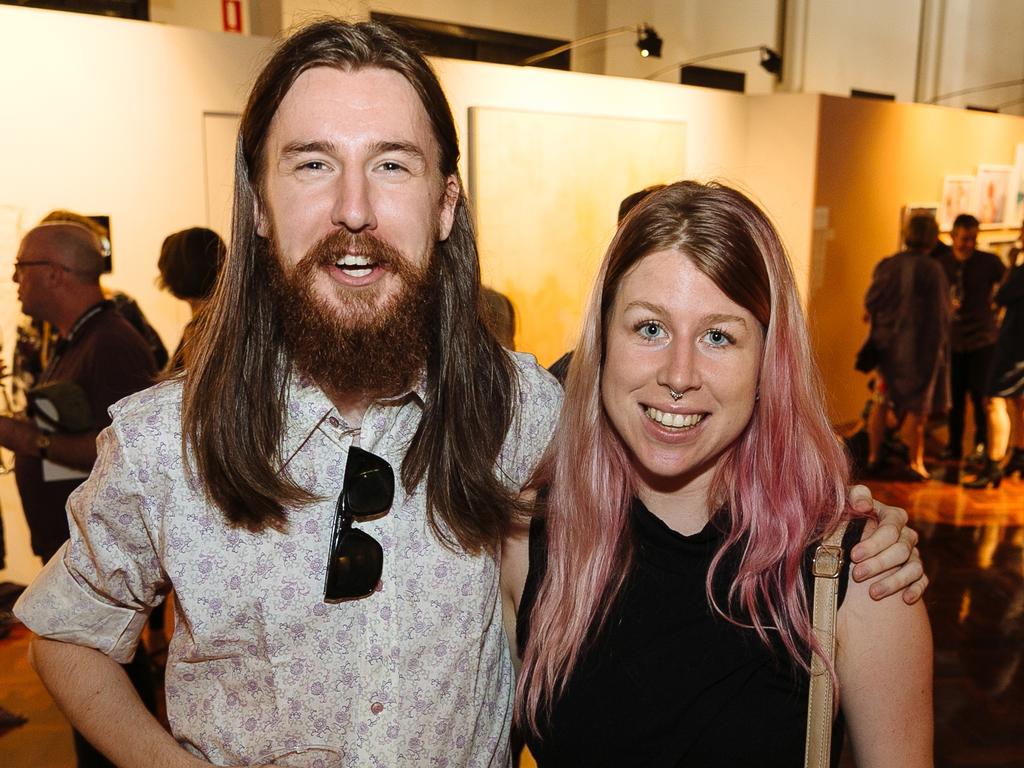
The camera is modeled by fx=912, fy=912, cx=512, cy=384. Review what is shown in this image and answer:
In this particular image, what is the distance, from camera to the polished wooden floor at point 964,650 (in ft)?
12.0

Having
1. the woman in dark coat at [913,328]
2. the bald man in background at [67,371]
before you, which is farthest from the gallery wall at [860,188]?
the bald man in background at [67,371]

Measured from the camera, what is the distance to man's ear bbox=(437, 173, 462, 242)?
1.64m

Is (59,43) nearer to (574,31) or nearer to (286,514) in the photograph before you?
(286,514)

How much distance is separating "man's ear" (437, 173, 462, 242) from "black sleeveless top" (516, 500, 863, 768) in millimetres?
654

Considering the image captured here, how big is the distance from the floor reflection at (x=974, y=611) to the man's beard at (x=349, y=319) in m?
3.12

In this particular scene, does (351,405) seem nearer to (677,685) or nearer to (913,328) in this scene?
(677,685)

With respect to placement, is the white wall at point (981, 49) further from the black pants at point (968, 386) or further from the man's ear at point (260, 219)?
the man's ear at point (260, 219)

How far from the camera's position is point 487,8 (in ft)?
25.9

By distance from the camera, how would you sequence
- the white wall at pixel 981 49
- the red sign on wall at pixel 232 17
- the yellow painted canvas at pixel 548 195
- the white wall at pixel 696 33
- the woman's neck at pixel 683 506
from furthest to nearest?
the white wall at pixel 981 49 < the white wall at pixel 696 33 < the red sign on wall at pixel 232 17 < the yellow painted canvas at pixel 548 195 < the woman's neck at pixel 683 506

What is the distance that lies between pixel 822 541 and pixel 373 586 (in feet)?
2.49

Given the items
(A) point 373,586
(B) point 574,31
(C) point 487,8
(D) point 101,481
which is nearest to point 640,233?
(A) point 373,586

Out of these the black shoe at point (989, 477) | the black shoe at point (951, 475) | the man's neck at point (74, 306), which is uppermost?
the man's neck at point (74, 306)

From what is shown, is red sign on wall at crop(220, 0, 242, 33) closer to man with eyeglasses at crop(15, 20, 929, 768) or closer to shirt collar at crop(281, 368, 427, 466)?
man with eyeglasses at crop(15, 20, 929, 768)

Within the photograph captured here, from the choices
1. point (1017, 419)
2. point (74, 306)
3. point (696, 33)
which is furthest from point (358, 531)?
point (696, 33)
